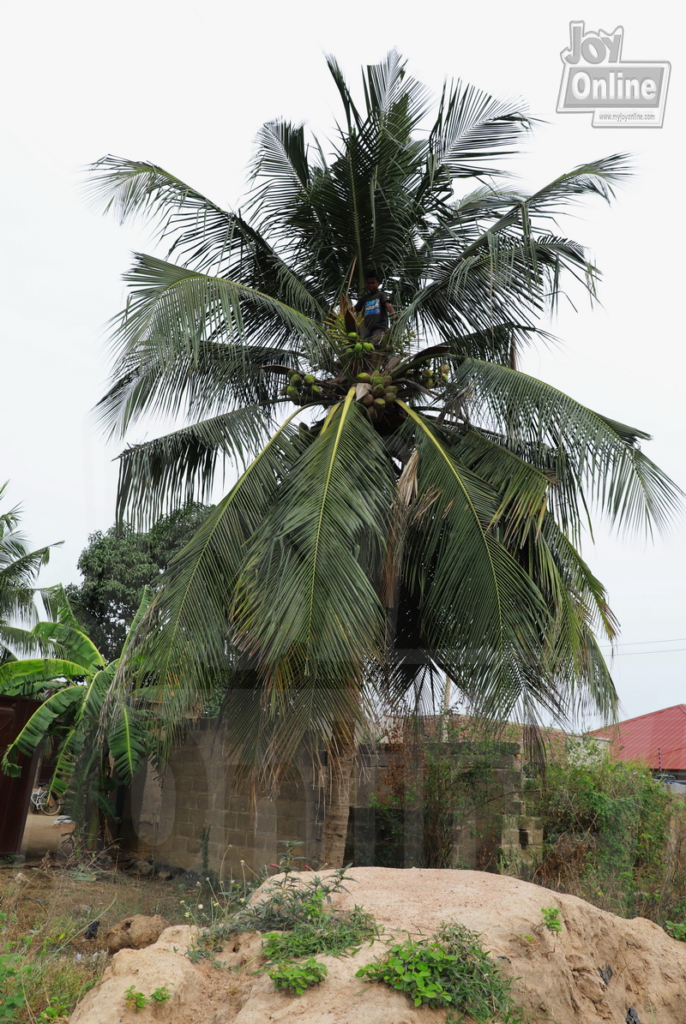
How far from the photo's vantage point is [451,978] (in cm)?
366

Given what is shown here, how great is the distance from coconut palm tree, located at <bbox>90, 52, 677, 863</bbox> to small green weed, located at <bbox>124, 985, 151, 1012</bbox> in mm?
2582

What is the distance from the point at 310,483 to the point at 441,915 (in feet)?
11.6

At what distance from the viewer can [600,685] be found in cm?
701

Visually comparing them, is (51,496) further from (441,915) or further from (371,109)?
(441,915)

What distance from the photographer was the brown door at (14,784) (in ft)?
35.2

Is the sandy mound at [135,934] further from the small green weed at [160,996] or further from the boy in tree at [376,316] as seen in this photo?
the boy in tree at [376,316]

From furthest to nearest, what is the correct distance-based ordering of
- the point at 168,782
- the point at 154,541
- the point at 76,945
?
the point at 154,541, the point at 168,782, the point at 76,945

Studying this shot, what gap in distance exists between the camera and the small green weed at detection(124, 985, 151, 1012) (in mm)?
3615

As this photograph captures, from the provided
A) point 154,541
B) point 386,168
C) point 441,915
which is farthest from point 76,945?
point 154,541

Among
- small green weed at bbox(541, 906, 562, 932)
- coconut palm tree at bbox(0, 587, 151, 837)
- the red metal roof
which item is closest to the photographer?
small green weed at bbox(541, 906, 562, 932)

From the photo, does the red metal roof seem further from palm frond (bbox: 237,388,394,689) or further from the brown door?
the brown door

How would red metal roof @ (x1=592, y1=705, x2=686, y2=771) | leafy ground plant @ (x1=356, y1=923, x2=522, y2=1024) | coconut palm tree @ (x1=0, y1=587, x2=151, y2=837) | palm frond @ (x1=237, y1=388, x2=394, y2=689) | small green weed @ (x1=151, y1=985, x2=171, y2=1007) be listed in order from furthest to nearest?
red metal roof @ (x1=592, y1=705, x2=686, y2=771), coconut palm tree @ (x1=0, y1=587, x2=151, y2=837), palm frond @ (x1=237, y1=388, x2=394, y2=689), small green weed @ (x1=151, y1=985, x2=171, y2=1007), leafy ground plant @ (x1=356, y1=923, x2=522, y2=1024)

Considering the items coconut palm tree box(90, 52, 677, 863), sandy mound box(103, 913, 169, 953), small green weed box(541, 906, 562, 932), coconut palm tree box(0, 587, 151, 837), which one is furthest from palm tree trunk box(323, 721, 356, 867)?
coconut palm tree box(0, 587, 151, 837)

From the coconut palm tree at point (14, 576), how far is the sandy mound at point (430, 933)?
10.5 meters
